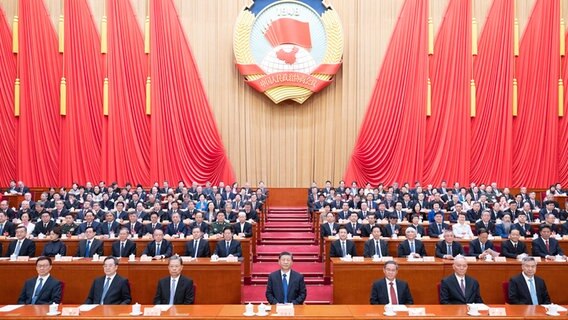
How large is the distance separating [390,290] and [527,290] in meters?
1.45

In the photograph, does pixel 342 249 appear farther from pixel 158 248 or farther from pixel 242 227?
pixel 158 248

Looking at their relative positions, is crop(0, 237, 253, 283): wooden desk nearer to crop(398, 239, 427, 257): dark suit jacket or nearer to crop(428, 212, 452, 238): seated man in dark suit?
crop(398, 239, 427, 257): dark suit jacket

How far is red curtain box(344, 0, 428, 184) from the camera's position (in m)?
14.1

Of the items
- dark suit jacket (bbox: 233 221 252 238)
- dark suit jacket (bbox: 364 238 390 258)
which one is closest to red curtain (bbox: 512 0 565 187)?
dark suit jacket (bbox: 364 238 390 258)

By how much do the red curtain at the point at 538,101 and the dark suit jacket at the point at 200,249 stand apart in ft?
33.2

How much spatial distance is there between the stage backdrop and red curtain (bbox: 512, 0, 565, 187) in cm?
3

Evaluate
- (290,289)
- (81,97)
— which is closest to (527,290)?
(290,289)

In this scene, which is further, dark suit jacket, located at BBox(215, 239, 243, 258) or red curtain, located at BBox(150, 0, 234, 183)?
red curtain, located at BBox(150, 0, 234, 183)

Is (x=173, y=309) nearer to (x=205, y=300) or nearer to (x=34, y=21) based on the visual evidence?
(x=205, y=300)

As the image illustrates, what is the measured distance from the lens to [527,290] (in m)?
5.45

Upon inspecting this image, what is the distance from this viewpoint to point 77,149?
14125 millimetres

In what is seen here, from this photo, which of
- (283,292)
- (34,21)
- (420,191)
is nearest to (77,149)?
(34,21)

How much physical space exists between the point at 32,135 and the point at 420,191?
1024 cm

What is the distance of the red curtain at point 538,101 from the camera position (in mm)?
14203
